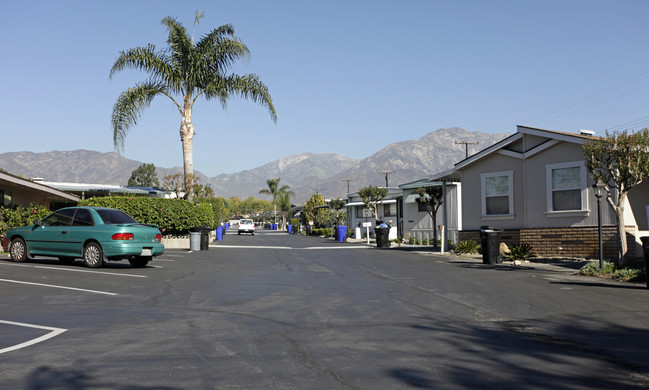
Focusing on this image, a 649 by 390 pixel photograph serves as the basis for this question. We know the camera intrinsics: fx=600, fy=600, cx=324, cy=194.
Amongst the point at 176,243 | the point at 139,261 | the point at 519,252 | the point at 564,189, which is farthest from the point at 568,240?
the point at 176,243

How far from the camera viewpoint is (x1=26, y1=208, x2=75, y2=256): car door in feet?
55.1

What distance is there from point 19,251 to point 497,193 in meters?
17.2

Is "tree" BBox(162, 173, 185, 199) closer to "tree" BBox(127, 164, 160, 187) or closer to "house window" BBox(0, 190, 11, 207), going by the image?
"house window" BBox(0, 190, 11, 207)

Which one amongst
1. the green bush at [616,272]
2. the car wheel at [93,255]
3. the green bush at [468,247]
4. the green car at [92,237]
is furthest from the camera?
the green bush at [468,247]

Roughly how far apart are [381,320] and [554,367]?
3106 mm

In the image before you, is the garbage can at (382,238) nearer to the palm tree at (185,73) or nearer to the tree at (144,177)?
the palm tree at (185,73)

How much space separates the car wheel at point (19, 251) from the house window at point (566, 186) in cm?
1765

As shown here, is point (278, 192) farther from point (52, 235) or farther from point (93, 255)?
point (93, 255)

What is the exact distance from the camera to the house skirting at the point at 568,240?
19828 millimetres

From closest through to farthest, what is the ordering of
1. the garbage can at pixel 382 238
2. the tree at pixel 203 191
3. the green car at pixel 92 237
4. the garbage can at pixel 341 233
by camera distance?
the green car at pixel 92 237, the garbage can at pixel 382 238, the tree at pixel 203 191, the garbage can at pixel 341 233

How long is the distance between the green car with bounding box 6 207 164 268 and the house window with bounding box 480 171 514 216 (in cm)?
1329

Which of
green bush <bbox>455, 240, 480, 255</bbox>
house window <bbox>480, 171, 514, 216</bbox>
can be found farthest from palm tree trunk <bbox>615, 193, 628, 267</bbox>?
green bush <bbox>455, 240, 480, 255</bbox>

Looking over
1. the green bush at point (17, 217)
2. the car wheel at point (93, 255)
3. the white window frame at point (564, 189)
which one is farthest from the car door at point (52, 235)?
the white window frame at point (564, 189)

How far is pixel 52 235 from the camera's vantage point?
16969 millimetres
